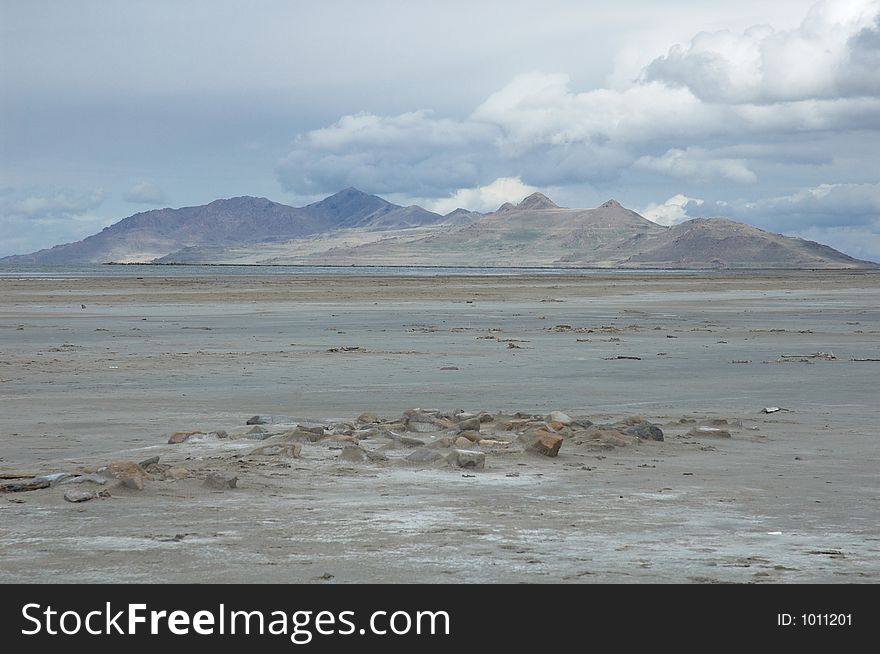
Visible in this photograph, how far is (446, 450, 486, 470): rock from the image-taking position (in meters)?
10.5

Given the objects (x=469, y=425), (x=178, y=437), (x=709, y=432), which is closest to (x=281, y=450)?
(x=178, y=437)

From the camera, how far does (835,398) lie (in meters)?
16.2

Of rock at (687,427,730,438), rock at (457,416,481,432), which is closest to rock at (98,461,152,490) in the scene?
rock at (457,416,481,432)

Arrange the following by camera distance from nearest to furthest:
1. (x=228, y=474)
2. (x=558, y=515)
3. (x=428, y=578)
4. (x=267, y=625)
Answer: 1. (x=267, y=625)
2. (x=428, y=578)
3. (x=558, y=515)
4. (x=228, y=474)

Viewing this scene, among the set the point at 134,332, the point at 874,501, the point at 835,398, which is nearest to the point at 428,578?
the point at 874,501

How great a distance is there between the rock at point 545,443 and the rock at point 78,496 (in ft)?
14.3

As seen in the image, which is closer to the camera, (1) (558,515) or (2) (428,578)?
(2) (428,578)

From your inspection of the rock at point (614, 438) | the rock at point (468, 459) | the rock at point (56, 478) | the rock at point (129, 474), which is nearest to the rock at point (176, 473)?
the rock at point (129, 474)

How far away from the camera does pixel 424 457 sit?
35.7ft

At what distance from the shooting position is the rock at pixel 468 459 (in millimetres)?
10492

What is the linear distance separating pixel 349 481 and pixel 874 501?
4.31 meters

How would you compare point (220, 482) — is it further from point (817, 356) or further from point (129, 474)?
point (817, 356)

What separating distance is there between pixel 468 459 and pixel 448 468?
0.67 ft

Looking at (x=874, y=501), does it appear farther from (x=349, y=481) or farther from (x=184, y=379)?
(x=184, y=379)
